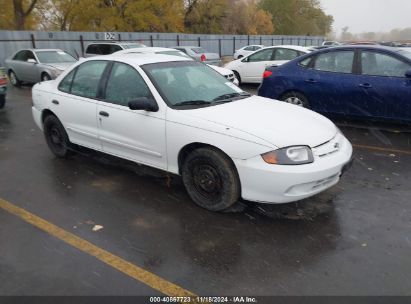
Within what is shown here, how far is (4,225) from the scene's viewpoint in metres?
Result: 3.92

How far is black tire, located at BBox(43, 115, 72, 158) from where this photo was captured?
18.5 feet

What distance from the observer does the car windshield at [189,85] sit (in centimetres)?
441

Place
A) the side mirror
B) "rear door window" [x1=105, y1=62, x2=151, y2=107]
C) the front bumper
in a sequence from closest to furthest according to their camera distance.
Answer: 1. the front bumper
2. the side mirror
3. "rear door window" [x1=105, y1=62, x2=151, y2=107]

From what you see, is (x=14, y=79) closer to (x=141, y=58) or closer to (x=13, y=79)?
(x=13, y=79)

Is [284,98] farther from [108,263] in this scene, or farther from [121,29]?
[121,29]

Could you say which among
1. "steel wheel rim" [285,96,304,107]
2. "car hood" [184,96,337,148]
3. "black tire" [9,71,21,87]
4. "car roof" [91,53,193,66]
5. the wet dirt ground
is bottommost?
the wet dirt ground

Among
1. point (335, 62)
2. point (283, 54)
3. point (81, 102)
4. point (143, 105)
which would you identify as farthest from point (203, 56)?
point (143, 105)

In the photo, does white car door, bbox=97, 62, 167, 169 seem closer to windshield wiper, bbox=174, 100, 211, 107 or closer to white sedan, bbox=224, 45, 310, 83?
windshield wiper, bbox=174, 100, 211, 107

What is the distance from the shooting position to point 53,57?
45.3ft

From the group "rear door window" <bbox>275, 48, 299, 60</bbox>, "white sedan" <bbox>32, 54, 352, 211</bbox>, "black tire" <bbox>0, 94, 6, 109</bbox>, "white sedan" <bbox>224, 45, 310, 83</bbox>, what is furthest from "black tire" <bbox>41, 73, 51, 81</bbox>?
"white sedan" <bbox>32, 54, 352, 211</bbox>

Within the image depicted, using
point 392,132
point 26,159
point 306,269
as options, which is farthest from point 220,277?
point 392,132

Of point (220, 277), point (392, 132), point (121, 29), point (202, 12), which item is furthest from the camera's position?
point (202, 12)

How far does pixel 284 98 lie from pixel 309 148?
4236 millimetres

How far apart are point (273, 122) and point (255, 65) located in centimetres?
943
